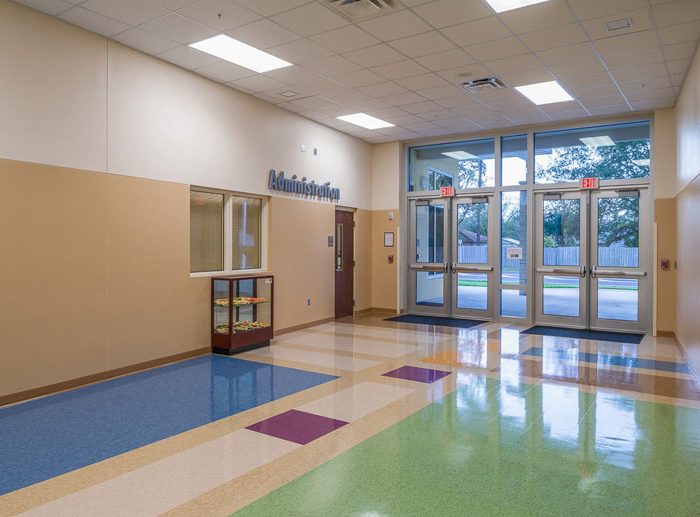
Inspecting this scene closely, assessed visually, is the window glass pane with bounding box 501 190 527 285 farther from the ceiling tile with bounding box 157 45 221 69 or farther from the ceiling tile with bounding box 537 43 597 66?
the ceiling tile with bounding box 157 45 221 69

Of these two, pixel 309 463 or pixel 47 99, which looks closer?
pixel 309 463

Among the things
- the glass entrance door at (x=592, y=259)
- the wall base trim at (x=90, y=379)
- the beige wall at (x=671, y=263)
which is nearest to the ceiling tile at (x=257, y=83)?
the wall base trim at (x=90, y=379)

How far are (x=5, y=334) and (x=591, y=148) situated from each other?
29.5 ft

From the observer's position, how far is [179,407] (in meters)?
4.62

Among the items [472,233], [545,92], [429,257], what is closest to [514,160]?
[472,233]

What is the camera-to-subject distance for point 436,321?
985cm

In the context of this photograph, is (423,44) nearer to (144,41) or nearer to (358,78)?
(358,78)

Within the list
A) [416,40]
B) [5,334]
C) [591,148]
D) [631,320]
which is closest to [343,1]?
[416,40]

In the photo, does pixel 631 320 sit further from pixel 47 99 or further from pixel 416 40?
pixel 47 99

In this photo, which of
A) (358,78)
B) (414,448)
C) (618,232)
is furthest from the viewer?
(618,232)

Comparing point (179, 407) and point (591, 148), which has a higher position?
point (591, 148)

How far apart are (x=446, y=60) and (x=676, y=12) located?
2.33 meters

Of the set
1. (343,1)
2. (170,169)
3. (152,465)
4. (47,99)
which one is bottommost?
(152,465)

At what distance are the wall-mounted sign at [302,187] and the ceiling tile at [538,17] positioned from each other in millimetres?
4115
